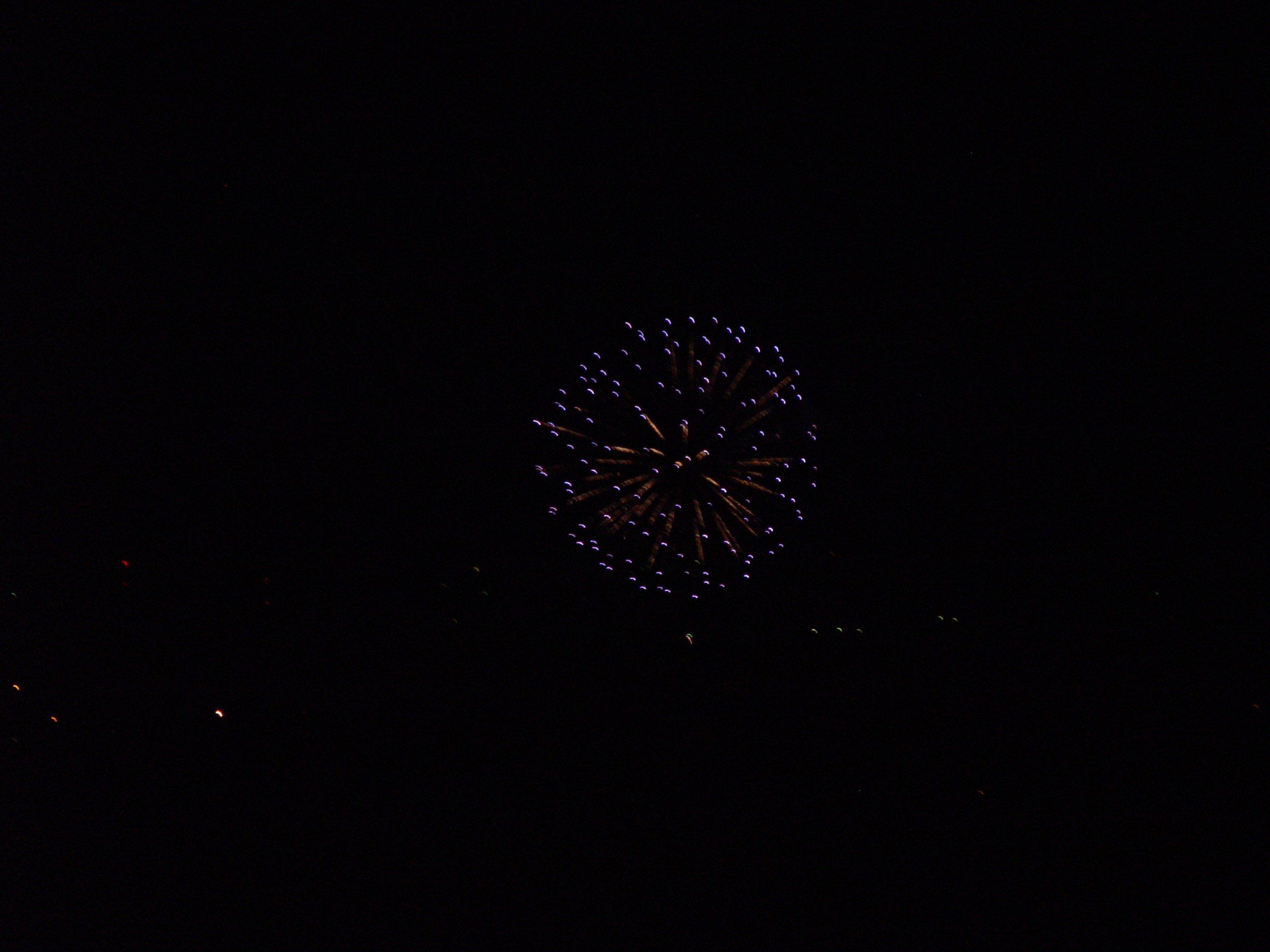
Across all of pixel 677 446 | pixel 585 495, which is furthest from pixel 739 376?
pixel 585 495

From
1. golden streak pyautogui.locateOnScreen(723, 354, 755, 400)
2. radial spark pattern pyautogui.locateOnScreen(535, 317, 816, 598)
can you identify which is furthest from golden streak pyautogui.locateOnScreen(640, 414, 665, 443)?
golden streak pyautogui.locateOnScreen(723, 354, 755, 400)

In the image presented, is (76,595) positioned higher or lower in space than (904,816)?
lower

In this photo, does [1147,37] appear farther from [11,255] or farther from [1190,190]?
[11,255]

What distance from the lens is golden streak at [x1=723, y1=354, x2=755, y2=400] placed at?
5.57ft

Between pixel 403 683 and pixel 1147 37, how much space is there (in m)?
2.35

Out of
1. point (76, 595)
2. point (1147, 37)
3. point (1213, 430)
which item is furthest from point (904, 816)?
point (76, 595)

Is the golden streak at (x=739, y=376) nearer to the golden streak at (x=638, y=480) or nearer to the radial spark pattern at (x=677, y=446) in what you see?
the radial spark pattern at (x=677, y=446)

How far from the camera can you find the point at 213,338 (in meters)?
1.70

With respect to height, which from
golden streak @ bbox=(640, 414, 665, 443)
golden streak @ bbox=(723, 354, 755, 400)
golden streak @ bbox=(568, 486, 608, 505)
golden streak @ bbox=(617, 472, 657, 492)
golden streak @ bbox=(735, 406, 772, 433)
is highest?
golden streak @ bbox=(723, 354, 755, 400)

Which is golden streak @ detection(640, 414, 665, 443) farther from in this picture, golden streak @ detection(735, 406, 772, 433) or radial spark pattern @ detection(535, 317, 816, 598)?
golden streak @ detection(735, 406, 772, 433)

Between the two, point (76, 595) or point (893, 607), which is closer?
point (76, 595)

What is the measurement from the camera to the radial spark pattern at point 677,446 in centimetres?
169

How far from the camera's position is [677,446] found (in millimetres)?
1688

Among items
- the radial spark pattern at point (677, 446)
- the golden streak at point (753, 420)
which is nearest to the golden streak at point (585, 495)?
the radial spark pattern at point (677, 446)
